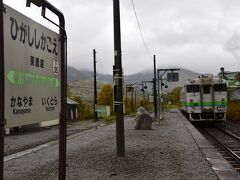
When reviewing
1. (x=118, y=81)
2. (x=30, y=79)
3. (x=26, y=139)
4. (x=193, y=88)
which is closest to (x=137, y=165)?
(x=118, y=81)

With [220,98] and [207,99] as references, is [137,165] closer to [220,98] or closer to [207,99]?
[207,99]

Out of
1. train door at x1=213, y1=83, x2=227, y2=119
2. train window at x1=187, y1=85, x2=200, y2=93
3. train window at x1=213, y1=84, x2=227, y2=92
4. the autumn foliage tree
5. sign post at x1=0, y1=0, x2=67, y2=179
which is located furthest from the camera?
the autumn foliage tree

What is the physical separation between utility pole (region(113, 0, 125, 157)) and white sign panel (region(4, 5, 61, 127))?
5327 mm

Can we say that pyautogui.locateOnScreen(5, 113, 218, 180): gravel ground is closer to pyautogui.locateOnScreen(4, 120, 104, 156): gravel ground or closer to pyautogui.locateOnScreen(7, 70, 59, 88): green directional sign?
pyautogui.locateOnScreen(7, 70, 59, 88): green directional sign

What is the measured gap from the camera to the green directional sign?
12.4ft

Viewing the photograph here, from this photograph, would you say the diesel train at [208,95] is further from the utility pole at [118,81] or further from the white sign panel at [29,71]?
the white sign panel at [29,71]

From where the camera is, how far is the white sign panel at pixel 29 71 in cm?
372

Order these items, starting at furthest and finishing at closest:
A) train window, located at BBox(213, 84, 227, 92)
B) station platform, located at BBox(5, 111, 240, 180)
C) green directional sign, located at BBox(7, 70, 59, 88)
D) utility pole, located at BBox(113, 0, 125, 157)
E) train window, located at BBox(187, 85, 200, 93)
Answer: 1. train window, located at BBox(187, 85, 200, 93)
2. train window, located at BBox(213, 84, 227, 92)
3. utility pole, located at BBox(113, 0, 125, 157)
4. station platform, located at BBox(5, 111, 240, 180)
5. green directional sign, located at BBox(7, 70, 59, 88)

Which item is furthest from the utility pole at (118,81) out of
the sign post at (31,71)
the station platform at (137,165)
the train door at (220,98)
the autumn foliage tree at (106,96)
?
the autumn foliage tree at (106,96)

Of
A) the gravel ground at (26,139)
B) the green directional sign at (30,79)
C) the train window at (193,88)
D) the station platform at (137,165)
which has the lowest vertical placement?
the gravel ground at (26,139)

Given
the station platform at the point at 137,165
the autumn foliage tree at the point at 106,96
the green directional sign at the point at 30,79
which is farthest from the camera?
the autumn foliage tree at the point at 106,96

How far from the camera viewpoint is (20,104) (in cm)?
394

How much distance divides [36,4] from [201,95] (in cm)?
2439

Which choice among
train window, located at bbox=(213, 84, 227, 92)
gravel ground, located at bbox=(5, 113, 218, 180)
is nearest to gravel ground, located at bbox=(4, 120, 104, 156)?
gravel ground, located at bbox=(5, 113, 218, 180)
